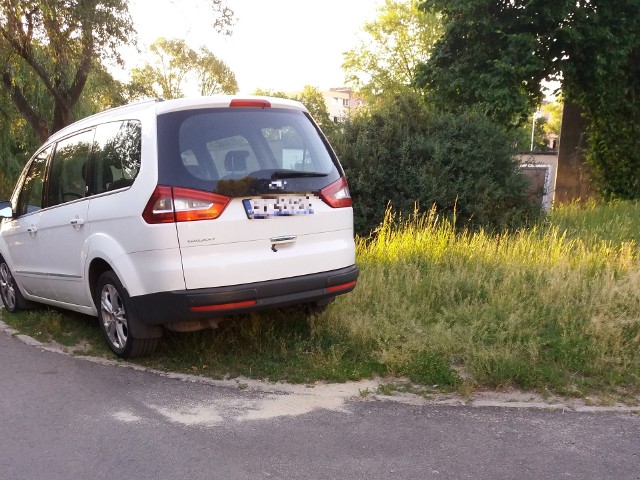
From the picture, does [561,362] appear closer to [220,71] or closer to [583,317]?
[583,317]

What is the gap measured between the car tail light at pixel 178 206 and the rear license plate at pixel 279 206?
30 centimetres

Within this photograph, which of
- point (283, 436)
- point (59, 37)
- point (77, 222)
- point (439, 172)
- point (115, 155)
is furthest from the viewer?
point (59, 37)

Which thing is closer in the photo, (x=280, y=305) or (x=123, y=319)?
(x=280, y=305)

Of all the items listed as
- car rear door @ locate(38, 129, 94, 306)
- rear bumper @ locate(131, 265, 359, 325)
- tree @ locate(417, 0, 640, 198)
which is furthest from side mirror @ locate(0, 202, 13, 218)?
tree @ locate(417, 0, 640, 198)

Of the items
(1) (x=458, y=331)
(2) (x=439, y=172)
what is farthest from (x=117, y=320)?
(2) (x=439, y=172)

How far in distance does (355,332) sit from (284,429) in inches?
57.1

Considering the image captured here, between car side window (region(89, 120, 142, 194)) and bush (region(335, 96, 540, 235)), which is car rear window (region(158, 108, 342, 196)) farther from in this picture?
bush (region(335, 96, 540, 235))

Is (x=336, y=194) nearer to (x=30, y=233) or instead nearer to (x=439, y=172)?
(x=30, y=233)

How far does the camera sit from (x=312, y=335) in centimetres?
523

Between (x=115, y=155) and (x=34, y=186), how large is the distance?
1960 millimetres

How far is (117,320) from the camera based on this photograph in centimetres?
507

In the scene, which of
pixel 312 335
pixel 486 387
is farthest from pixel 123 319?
pixel 486 387

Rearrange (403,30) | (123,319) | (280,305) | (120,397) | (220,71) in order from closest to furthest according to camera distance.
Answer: (120,397) → (280,305) → (123,319) → (220,71) → (403,30)

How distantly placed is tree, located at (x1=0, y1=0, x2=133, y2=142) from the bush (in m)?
7.74
